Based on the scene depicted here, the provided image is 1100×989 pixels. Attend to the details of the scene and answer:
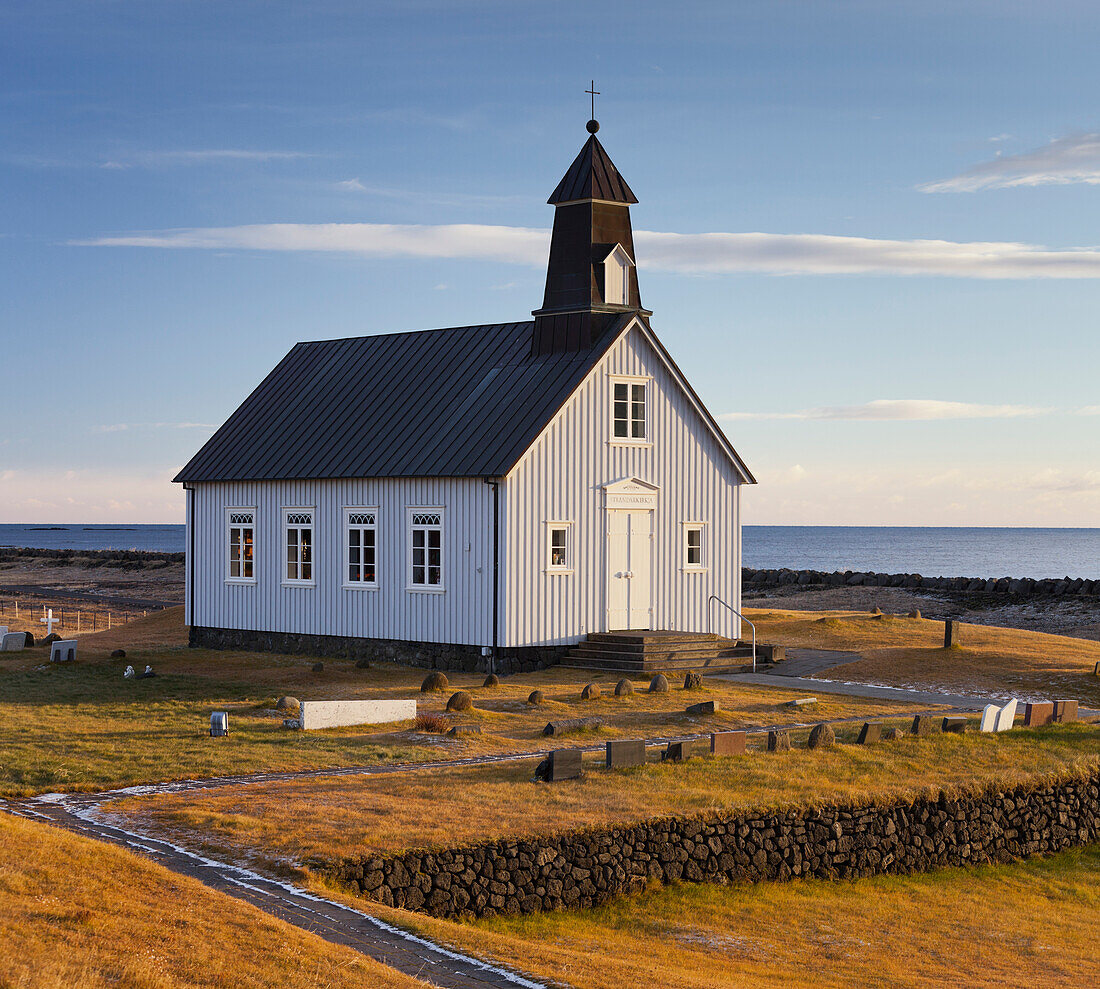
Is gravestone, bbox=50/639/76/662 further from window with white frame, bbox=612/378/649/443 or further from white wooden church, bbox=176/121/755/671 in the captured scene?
window with white frame, bbox=612/378/649/443

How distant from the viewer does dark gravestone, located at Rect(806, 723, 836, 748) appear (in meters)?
19.5

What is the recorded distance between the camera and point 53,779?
16375mm

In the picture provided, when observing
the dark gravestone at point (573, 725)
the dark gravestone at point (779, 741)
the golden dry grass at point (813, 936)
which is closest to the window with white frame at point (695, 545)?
the dark gravestone at point (573, 725)

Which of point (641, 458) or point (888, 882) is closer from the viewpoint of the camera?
point (888, 882)

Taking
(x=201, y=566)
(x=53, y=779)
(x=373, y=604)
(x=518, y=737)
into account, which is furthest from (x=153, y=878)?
(x=201, y=566)

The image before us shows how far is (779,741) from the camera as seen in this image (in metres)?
19.3

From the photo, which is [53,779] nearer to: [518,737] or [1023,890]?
[518,737]

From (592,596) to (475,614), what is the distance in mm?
2762

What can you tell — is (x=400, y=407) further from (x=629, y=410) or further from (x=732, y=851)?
(x=732, y=851)

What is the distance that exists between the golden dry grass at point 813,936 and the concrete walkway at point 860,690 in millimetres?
7001

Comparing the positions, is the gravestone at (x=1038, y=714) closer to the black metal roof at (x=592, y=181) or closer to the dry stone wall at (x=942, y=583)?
the black metal roof at (x=592, y=181)

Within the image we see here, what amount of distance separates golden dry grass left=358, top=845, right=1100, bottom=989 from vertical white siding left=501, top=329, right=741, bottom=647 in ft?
39.5

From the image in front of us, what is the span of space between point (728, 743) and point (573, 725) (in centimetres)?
324

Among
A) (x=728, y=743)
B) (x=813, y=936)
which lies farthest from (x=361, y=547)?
(x=813, y=936)
